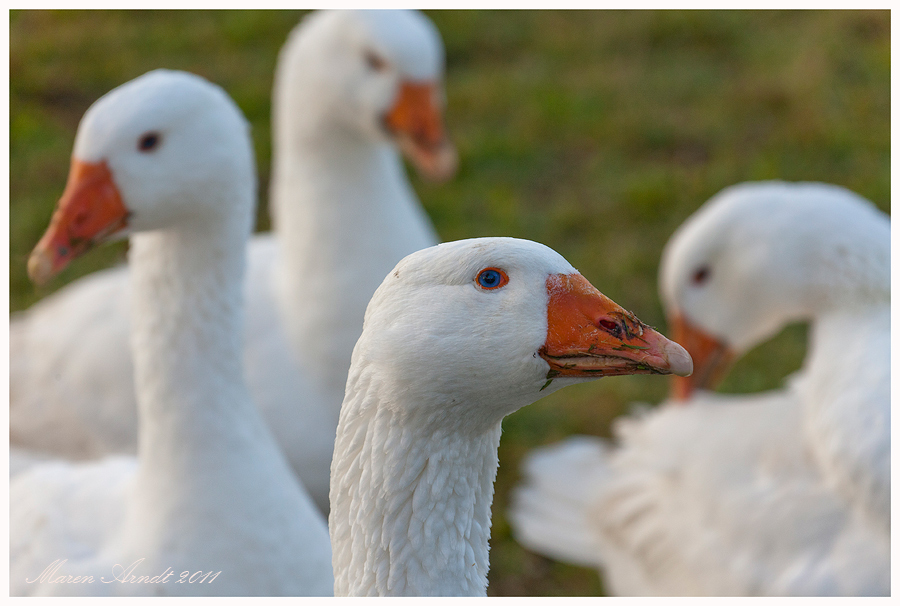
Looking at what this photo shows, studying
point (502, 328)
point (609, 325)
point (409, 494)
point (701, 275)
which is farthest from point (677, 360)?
Result: point (701, 275)

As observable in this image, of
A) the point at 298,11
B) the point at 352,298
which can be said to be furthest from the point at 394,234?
the point at 298,11

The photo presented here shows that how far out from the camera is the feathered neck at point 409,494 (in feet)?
6.03

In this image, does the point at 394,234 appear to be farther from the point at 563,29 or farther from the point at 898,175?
the point at 563,29

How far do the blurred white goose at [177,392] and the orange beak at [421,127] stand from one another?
1.14 m

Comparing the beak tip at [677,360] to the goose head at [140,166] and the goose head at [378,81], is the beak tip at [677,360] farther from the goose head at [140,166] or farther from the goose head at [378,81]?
the goose head at [378,81]

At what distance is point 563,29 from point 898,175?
454cm

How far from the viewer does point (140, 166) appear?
2635 millimetres

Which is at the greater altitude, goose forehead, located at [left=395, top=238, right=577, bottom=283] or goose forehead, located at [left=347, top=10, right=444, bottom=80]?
goose forehead, located at [left=347, top=10, right=444, bottom=80]

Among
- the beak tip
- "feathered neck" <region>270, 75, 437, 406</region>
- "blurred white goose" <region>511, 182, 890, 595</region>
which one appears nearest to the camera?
the beak tip

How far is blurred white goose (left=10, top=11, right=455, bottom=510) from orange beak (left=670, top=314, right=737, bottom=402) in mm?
1268

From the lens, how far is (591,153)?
269 inches

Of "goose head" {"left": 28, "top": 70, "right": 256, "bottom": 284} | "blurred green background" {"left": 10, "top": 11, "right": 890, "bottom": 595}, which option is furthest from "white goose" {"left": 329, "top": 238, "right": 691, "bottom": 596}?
"blurred green background" {"left": 10, "top": 11, "right": 890, "bottom": 595}

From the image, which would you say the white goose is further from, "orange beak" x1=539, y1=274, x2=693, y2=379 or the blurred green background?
the blurred green background

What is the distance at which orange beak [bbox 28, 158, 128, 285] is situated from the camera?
2605mm
